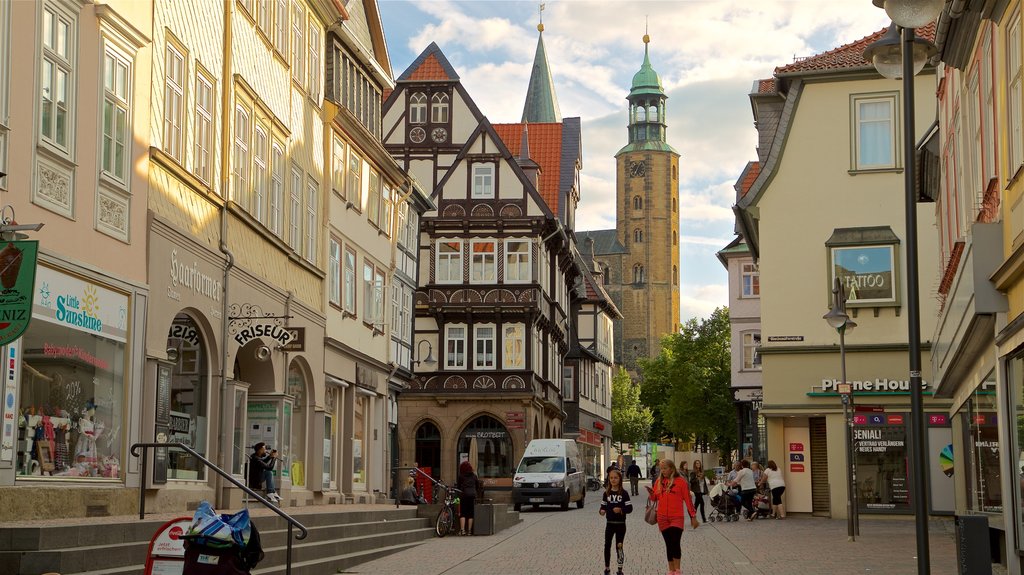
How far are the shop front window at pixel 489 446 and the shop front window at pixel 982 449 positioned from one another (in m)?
36.4

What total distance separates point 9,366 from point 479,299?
43.9 metres

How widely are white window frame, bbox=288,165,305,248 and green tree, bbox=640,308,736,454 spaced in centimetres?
5451

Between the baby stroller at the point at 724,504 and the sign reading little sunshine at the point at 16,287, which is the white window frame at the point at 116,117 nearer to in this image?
the sign reading little sunshine at the point at 16,287

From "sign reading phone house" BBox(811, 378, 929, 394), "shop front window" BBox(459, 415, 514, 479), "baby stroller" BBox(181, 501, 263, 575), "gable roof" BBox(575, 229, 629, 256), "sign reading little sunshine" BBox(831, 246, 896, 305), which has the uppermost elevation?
"gable roof" BBox(575, 229, 629, 256)

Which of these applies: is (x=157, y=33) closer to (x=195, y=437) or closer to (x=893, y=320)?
(x=195, y=437)

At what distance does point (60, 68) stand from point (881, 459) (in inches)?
936

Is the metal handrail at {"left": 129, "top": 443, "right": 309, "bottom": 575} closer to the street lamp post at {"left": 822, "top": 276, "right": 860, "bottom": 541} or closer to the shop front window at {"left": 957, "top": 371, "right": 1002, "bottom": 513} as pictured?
the shop front window at {"left": 957, "top": 371, "right": 1002, "bottom": 513}

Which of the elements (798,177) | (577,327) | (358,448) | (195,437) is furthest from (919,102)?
(577,327)

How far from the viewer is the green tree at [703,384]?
80.9 m

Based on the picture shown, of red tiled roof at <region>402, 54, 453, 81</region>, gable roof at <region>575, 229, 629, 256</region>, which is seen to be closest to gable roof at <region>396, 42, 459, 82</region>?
red tiled roof at <region>402, 54, 453, 81</region>

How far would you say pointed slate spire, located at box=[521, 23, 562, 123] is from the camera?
109438mm

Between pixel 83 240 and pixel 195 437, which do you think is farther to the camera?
pixel 195 437

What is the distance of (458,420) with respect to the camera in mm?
58094

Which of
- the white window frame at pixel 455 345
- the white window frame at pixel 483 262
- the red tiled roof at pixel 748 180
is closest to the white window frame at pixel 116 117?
the red tiled roof at pixel 748 180
